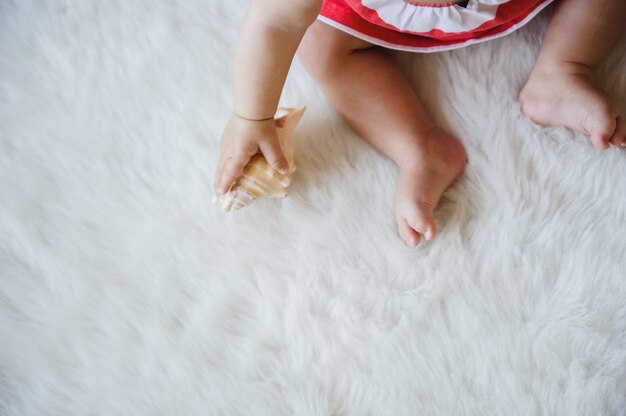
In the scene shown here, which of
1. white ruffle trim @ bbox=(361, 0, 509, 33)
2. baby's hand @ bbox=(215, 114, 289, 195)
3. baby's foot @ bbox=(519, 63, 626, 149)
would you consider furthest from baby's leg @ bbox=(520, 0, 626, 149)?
baby's hand @ bbox=(215, 114, 289, 195)

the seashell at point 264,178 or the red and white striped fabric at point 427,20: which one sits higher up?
the red and white striped fabric at point 427,20

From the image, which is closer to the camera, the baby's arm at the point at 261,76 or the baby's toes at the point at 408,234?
the baby's arm at the point at 261,76

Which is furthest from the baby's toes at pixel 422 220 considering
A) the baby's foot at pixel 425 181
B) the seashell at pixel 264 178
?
the seashell at pixel 264 178

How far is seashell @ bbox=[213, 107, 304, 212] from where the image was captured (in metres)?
0.61

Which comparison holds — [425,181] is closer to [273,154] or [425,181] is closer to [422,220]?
[422,220]

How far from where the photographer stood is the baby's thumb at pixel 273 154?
605mm

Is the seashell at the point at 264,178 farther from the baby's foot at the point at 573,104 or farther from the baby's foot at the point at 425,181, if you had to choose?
the baby's foot at the point at 573,104

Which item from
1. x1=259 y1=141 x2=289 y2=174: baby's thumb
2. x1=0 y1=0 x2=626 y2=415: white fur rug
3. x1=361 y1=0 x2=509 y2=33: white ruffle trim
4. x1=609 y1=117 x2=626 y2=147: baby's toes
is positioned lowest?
x1=0 y1=0 x2=626 y2=415: white fur rug

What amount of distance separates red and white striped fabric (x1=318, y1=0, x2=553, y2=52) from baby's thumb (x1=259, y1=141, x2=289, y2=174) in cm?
16

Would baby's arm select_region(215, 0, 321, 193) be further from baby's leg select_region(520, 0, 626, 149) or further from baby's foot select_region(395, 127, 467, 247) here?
baby's leg select_region(520, 0, 626, 149)

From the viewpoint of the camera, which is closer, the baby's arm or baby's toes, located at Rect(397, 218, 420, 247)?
the baby's arm

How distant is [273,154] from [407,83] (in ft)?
0.66

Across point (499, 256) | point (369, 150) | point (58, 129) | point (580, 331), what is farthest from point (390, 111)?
point (58, 129)

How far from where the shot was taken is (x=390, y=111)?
0.64 m
